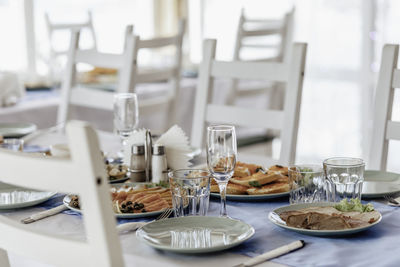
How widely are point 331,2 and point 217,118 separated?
8.13ft

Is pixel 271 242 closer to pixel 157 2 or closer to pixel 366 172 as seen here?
pixel 366 172

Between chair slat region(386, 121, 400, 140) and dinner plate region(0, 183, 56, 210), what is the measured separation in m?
0.92

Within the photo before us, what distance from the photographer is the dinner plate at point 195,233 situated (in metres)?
1.03

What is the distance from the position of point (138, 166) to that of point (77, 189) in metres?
0.70

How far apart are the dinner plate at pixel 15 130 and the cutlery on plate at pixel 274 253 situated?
130cm

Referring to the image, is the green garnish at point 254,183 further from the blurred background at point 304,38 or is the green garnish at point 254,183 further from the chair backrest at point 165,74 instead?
the blurred background at point 304,38

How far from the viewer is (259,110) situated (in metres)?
1.98

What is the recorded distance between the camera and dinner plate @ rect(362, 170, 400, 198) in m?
1.35

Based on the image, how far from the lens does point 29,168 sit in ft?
2.80

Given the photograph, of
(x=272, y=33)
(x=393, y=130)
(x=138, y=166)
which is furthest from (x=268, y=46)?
(x=138, y=166)

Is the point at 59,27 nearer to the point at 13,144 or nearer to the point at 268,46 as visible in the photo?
the point at 268,46

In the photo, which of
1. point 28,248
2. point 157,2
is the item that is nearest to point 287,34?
point 157,2

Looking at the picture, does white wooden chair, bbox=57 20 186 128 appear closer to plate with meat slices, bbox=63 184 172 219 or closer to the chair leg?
plate with meat slices, bbox=63 184 172 219

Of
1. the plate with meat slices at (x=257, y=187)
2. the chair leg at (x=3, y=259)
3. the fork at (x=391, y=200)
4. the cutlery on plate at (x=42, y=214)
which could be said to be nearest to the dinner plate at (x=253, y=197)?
the plate with meat slices at (x=257, y=187)
